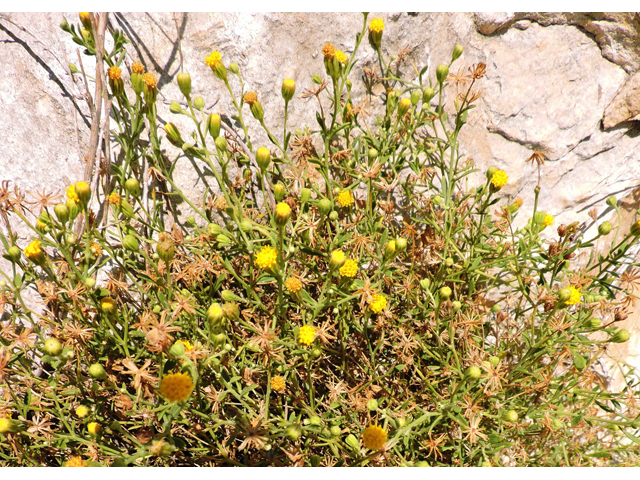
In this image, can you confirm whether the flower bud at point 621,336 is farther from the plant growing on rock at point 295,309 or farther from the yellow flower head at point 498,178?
the yellow flower head at point 498,178

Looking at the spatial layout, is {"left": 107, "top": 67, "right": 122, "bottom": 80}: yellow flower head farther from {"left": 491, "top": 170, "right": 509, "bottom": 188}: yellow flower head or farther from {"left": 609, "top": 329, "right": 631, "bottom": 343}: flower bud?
{"left": 609, "top": 329, "right": 631, "bottom": 343}: flower bud

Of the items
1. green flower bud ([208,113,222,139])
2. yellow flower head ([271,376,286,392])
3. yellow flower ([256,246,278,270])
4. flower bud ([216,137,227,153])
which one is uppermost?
green flower bud ([208,113,222,139])

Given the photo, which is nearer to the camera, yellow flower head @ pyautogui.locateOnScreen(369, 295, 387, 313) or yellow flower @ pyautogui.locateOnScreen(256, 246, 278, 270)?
yellow flower @ pyautogui.locateOnScreen(256, 246, 278, 270)

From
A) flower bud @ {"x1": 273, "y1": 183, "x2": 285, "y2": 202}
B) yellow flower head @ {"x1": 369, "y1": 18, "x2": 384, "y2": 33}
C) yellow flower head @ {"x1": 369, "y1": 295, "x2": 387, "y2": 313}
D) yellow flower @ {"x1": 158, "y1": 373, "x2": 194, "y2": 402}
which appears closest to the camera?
yellow flower @ {"x1": 158, "y1": 373, "x2": 194, "y2": 402}

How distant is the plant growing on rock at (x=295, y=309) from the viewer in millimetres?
1545

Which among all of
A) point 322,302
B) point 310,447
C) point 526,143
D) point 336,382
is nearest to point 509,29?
point 526,143

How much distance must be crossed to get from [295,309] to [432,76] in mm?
1374

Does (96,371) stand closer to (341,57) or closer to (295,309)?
(295,309)

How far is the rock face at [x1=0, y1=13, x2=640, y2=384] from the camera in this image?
6.17 ft

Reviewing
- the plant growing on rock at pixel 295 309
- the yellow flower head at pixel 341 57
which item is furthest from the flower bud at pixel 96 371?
the yellow flower head at pixel 341 57

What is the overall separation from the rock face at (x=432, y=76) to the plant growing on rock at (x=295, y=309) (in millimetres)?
123

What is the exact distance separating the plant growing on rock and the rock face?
4.8 inches

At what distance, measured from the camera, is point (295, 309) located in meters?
1.91

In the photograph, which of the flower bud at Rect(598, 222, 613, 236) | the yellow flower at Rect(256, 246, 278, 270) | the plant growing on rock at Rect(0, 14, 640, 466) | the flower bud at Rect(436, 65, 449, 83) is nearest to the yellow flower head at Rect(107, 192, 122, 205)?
the plant growing on rock at Rect(0, 14, 640, 466)
